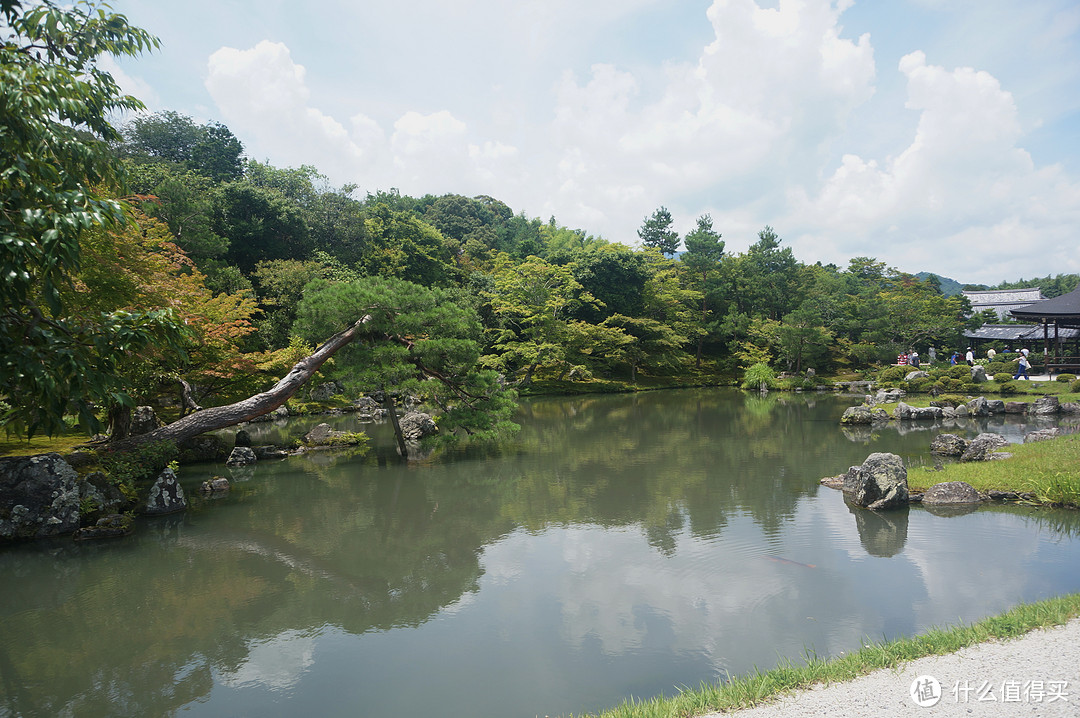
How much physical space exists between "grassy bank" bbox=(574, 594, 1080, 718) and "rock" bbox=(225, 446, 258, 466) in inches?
382

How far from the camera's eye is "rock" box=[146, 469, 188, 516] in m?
7.66

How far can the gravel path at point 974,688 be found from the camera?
2598mm

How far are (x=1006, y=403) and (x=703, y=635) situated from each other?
15.9 metres

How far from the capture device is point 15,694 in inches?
144

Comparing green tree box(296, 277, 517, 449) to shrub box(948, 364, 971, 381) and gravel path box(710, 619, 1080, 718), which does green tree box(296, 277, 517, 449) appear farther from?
shrub box(948, 364, 971, 381)

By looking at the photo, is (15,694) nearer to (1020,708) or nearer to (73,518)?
(73,518)

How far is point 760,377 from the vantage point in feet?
82.7

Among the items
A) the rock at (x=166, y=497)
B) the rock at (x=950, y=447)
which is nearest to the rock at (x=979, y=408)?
the rock at (x=950, y=447)

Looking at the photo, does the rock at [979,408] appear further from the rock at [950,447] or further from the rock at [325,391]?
the rock at [325,391]

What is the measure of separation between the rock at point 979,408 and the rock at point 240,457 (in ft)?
57.4

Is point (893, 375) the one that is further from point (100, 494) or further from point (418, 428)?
point (100, 494)

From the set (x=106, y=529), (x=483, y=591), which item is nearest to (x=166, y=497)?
(x=106, y=529)

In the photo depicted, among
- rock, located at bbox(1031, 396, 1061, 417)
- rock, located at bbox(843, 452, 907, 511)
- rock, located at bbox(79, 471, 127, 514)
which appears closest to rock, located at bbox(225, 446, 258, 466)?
rock, located at bbox(79, 471, 127, 514)

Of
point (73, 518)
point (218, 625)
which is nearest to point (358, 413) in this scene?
point (73, 518)
